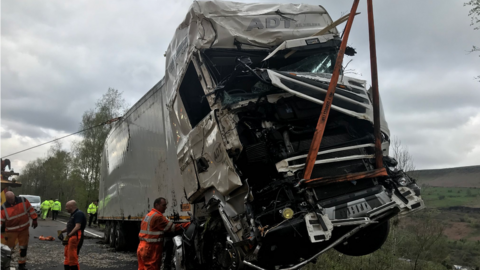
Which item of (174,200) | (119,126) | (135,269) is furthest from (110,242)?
(174,200)

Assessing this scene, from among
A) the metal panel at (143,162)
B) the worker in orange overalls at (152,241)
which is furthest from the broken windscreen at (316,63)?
the worker in orange overalls at (152,241)

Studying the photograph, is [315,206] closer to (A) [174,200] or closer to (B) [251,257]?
(B) [251,257]

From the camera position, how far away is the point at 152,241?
172 inches

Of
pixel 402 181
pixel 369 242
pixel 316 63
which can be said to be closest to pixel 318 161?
pixel 402 181

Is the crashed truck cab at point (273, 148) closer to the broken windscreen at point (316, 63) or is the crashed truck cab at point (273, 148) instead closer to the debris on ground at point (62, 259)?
the broken windscreen at point (316, 63)

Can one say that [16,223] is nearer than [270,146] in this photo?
No

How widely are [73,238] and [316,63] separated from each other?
4165mm

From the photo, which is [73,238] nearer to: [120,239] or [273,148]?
[273,148]

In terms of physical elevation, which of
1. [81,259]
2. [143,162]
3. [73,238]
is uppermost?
[143,162]

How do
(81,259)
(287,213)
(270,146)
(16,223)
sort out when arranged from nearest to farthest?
1. (287,213)
2. (270,146)
3. (16,223)
4. (81,259)

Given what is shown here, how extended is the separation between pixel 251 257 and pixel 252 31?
268 cm

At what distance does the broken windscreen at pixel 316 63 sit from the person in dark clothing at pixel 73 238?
12.1 ft

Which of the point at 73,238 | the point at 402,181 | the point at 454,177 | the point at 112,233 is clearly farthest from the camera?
the point at 454,177

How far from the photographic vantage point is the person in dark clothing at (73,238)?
501cm
